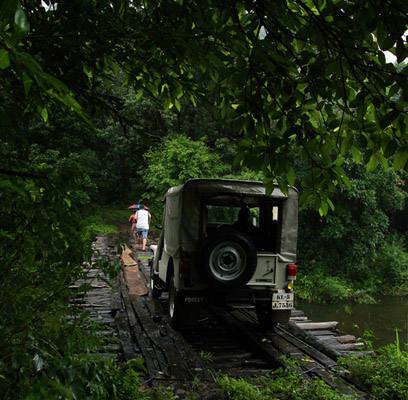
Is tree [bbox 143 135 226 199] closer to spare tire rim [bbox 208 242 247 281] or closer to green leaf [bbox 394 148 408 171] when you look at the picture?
spare tire rim [bbox 208 242 247 281]

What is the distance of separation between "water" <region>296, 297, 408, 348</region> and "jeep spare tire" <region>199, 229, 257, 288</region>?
255 inches

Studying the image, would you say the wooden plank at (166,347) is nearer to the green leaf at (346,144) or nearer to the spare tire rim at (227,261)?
the spare tire rim at (227,261)

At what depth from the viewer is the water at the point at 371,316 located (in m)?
12.4

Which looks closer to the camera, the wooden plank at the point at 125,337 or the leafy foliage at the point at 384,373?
the leafy foliage at the point at 384,373

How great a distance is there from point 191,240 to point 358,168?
12458mm

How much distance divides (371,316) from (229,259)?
34.8 feet

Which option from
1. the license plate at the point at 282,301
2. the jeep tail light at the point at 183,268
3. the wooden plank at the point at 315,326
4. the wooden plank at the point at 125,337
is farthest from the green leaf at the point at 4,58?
the wooden plank at the point at 315,326

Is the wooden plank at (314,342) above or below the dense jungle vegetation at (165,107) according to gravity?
below

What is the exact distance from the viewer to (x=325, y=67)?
291 centimetres

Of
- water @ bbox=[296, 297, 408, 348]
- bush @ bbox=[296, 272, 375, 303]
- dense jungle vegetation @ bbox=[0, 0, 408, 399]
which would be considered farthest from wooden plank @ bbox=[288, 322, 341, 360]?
bush @ bbox=[296, 272, 375, 303]

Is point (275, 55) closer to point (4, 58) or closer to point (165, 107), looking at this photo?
point (165, 107)

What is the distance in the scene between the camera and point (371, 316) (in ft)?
48.2

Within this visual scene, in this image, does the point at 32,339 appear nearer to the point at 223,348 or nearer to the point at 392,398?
the point at 392,398

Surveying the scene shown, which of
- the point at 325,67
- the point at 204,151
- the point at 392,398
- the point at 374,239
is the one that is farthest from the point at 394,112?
the point at 204,151
